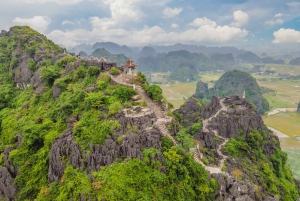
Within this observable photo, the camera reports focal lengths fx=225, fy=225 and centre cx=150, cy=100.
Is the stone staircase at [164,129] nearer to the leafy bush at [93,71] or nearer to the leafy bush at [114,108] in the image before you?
the leafy bush at [114,108]

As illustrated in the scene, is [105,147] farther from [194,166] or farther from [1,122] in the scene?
[1,122]

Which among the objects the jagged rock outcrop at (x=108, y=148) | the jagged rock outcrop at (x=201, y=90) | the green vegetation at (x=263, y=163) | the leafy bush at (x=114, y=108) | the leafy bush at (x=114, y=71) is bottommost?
the jagged rock outcrop at (x=201, y=90)

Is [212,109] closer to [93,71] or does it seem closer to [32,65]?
[93,71]

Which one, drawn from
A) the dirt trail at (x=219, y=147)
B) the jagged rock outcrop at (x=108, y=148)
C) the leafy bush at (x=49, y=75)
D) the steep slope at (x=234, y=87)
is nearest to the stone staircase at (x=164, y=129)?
the jagged rock outcrop at (x=108, y=148)

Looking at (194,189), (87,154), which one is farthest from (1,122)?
(194,189)

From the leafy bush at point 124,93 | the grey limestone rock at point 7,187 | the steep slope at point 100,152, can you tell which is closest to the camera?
the steep slope at point 100,152

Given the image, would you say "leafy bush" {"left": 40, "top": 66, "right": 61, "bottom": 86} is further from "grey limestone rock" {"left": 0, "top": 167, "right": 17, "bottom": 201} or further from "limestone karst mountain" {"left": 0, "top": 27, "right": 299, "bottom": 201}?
"grey limestone rock" {"left": 0, "top": 167, "right": 17, "bottom": 201}

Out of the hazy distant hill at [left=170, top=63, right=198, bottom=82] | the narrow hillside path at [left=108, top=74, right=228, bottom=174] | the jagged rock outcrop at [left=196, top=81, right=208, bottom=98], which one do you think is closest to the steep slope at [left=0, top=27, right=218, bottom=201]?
the narrow hillside path at [left=108, top=74, right=228, bottom=174]

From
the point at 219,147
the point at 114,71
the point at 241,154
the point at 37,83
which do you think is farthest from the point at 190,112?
the point at 37,83

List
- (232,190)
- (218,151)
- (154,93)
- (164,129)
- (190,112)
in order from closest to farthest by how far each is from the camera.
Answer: (232,190)
(164,129)
(154,93)
(218,151)
(190,112)
